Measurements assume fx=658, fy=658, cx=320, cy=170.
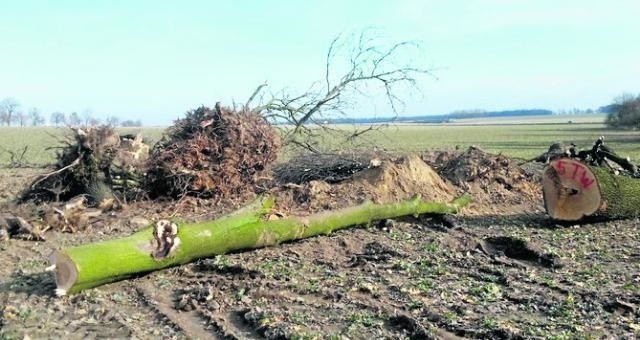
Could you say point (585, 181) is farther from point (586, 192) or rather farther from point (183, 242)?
point (183, 242)

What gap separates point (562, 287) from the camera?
624 centimetres

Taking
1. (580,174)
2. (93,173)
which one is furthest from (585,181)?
(93,173)

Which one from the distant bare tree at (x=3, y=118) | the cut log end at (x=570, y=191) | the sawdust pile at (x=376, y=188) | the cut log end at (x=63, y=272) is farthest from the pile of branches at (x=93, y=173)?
the distant bare tree at (x=3, y=118)

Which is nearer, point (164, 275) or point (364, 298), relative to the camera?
point (364, 298)

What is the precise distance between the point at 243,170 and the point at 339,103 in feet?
16.3

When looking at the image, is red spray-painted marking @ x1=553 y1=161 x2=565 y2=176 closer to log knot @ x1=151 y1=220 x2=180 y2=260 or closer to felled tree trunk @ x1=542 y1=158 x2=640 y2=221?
felled tree trunk @ x1=542 y1=158 x2=640 y2=221

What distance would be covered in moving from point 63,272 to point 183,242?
1247 millimetres

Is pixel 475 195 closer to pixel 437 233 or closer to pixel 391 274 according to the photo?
pixel 437 233

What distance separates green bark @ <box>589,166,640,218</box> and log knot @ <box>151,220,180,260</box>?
6251mm

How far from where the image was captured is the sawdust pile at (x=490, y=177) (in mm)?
11947

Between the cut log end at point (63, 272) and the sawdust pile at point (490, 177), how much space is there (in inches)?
298

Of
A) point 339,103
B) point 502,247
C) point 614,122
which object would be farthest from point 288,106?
point 614,122

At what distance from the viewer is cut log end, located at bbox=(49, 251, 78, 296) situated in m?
5.76

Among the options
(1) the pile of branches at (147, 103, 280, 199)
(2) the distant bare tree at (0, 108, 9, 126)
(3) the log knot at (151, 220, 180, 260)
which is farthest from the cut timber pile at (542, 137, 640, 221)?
(2) the distant bare tree at (0, 108, 9, 126)
